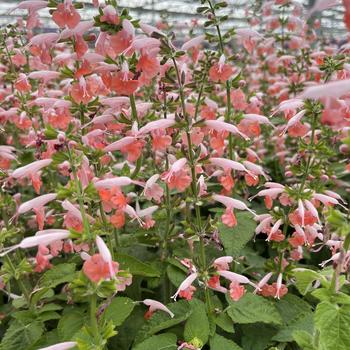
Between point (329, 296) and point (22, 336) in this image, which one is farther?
point (22, 336)

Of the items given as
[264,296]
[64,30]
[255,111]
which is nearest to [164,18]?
[255,111]

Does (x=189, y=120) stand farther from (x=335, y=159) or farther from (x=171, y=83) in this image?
(x=335, y=159)

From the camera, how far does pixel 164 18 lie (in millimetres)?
4766

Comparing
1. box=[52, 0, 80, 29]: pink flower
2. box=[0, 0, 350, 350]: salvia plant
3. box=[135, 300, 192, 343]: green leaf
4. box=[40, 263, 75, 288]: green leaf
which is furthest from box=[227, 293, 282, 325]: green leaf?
box=[52, 0, 80, 29]: pink flower

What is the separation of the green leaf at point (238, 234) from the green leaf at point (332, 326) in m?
0.89

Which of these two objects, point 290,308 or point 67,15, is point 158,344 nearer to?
point 290,308

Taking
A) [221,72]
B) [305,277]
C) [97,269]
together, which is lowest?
A: [305,277]

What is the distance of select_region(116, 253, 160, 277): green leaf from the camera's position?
2.33 meters

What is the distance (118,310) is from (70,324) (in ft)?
0.83

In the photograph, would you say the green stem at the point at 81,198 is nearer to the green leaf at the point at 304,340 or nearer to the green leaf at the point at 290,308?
the green leaf at the point at 304,340

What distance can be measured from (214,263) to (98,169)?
71 cm

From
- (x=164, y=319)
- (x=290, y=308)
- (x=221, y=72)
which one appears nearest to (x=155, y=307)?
(x=164, y=319)

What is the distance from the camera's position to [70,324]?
2266 mm

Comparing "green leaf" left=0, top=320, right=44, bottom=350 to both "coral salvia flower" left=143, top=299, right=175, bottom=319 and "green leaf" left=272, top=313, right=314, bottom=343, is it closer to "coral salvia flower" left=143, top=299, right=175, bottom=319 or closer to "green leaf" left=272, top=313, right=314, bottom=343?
"coral salvia flower" left=143, top=299, right=175, bottom=319
